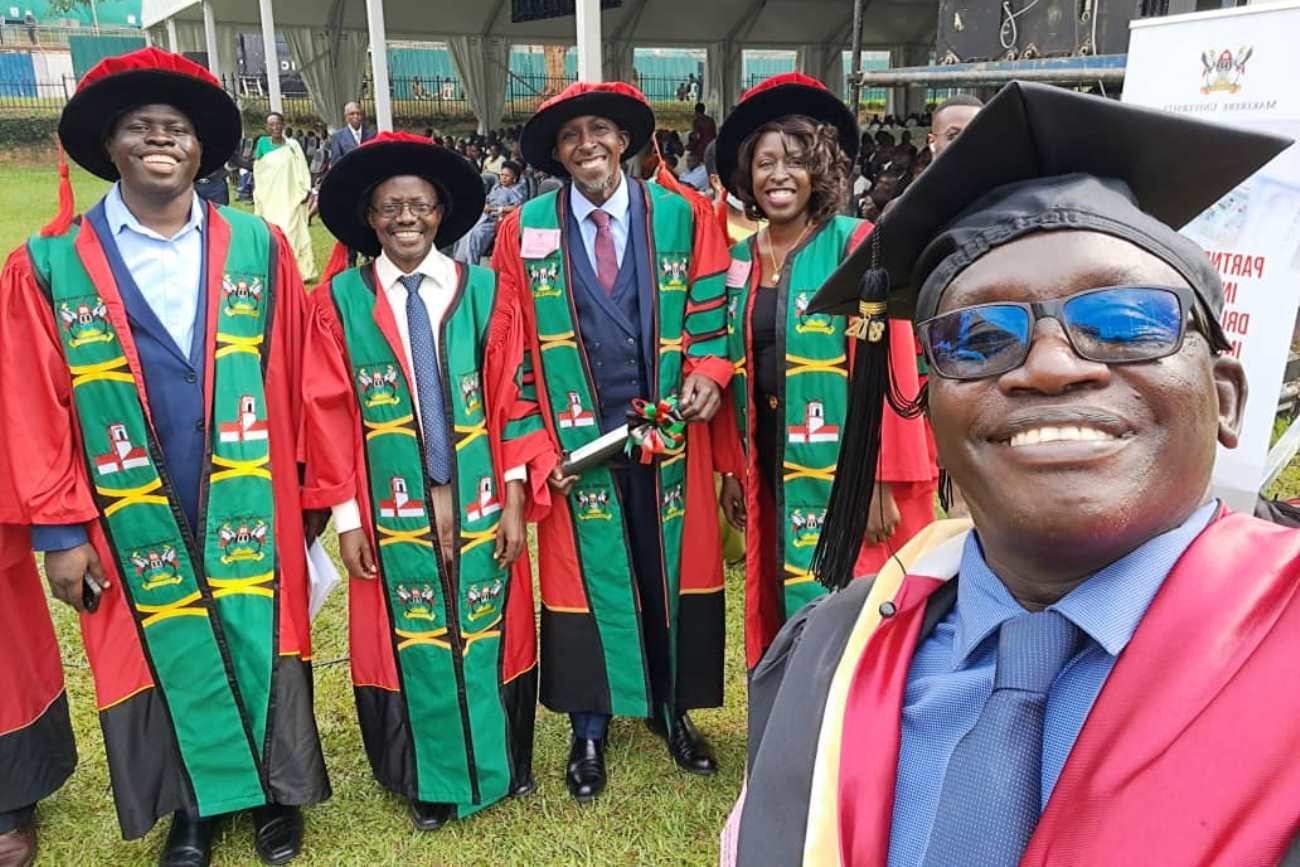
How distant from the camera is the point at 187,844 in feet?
9.17

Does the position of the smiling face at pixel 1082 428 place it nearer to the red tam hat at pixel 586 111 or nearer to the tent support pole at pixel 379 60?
the red tam hat at pixel 586 111

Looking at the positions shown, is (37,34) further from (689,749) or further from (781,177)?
(689,749)

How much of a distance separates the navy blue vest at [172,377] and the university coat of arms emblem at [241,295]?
5 centimetres

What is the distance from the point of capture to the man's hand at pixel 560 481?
2947mm

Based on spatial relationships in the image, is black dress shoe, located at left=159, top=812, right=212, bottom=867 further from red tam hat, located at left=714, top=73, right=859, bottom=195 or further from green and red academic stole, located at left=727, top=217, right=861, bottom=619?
red tam hat, located at left=714, top=73, right=859, bottom=195

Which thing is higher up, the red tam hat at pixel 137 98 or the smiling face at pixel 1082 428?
the red tam hat at pixel 137 98

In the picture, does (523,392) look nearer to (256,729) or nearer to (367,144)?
(367,144)

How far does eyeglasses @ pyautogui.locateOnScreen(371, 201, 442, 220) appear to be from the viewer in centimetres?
268

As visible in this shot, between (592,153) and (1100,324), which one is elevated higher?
(592,153)

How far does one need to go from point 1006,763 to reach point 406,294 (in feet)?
7.08

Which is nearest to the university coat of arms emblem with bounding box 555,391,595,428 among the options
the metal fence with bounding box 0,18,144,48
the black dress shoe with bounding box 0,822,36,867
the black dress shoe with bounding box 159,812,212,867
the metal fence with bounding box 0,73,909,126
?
the black dress shoe with bounding box 159,812,212,867

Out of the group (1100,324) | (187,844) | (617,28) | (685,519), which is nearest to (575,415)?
(685,519)

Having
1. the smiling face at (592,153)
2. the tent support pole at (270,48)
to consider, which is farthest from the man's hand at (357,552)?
the tent support pole at (270,48)

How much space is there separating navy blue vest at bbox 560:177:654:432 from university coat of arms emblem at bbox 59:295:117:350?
4.16ft
